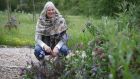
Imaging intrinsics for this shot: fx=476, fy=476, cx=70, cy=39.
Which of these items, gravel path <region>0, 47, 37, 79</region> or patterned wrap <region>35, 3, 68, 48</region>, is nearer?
patterned wrap <region>35, 3, 68, 48</region>

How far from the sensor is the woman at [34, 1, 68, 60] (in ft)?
24.1

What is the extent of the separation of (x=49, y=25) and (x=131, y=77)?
174 inches

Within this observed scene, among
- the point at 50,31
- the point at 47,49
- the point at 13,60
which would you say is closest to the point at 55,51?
the point at 47,49

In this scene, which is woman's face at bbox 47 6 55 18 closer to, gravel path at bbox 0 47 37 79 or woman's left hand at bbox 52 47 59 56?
woman's left hand at bbox 52 47 59 56

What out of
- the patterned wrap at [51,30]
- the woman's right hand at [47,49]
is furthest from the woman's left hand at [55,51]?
the patterned wrap at [51,30]

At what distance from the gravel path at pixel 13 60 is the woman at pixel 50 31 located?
79 centimetres

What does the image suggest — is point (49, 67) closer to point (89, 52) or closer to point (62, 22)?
point (89, 52)

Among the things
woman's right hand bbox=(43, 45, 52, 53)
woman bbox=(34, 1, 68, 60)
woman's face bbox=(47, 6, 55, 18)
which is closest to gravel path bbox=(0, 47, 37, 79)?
woman bbox=(34, 1, 68, 60)

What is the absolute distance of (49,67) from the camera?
20.0 ft

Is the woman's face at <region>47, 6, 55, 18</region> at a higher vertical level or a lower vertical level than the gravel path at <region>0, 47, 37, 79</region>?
higher

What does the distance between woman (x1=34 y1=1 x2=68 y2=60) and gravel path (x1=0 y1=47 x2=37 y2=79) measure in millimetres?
794

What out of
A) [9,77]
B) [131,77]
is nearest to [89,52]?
[131,77]

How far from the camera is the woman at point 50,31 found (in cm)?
734

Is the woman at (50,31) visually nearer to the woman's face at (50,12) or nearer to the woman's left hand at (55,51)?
the woman's face at (50,12)
